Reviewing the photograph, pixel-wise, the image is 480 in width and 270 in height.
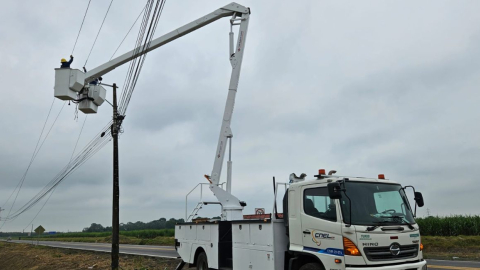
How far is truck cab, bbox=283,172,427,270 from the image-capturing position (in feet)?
22.9

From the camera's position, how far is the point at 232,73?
13.8 meters

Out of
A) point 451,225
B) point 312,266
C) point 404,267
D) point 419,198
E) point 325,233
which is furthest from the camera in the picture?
point 451,225

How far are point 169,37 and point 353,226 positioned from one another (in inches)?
428

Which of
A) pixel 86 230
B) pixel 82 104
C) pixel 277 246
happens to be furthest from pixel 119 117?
pixel 86 230

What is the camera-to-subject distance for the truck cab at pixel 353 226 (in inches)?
275

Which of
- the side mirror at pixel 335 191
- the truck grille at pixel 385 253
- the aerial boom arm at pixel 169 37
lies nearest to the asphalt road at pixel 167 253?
the truck grille at pixel 385 253

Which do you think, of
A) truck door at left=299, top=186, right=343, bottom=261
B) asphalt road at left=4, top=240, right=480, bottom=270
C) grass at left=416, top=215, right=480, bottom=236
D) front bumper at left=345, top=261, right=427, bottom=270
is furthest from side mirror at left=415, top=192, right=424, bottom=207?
grass at left=416, top=215, right=480, bottom=236

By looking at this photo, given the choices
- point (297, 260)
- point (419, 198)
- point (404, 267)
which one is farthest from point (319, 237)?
point (419, 198)

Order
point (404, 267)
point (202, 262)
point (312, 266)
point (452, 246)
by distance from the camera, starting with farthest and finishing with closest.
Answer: point (452, 246) → point (202, 262) → point (312, 266) → point (404, 267)

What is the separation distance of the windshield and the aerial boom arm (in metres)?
9.00

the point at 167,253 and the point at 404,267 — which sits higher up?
the point at 404,267

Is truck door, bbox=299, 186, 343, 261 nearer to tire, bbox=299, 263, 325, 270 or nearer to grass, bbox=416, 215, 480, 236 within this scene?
tire, bbox=299, 263, 325, 270

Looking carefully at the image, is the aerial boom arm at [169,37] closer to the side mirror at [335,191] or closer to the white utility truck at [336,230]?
the white utility truck at [336,230]

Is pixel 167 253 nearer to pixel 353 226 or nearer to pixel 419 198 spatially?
pixel 419 198
